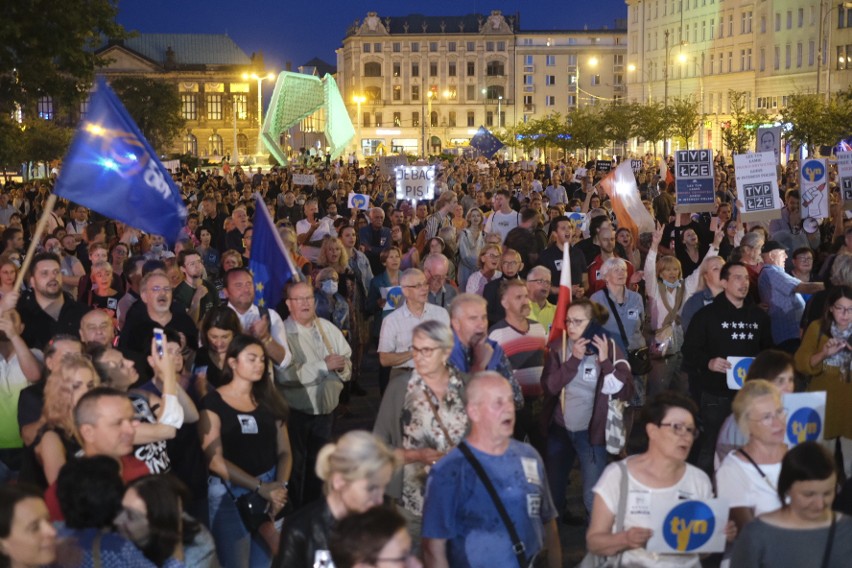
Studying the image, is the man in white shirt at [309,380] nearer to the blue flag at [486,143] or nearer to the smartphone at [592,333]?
the smartphone at [592,333]

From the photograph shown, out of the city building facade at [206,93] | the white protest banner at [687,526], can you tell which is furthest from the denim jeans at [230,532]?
the city building facade at [206,93]

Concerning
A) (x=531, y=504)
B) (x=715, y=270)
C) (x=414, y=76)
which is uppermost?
(x=414, y=76)

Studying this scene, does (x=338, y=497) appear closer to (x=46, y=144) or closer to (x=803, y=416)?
(x=803, y=416)

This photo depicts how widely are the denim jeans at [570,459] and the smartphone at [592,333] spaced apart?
479 millimetres

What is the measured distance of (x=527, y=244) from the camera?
12.6 m

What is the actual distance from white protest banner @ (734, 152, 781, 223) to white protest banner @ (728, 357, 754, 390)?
7.85 m

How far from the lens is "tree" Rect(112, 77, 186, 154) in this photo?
92938 millimetres

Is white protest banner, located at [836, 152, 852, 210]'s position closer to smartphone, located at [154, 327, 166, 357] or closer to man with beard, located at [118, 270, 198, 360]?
man with beard, located at [118, 270, 198, 360]

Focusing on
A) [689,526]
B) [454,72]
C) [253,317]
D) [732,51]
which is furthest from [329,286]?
[454,72]

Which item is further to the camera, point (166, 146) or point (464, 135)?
point (464, 135)

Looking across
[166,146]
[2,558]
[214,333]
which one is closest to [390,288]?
[214,333]

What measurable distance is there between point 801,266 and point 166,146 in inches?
3638

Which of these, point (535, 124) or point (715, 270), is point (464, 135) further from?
point (715, 270)

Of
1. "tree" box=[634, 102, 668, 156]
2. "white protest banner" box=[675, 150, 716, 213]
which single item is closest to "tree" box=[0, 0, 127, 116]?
"white protest banner" box=[675, 150, 716, 213]
